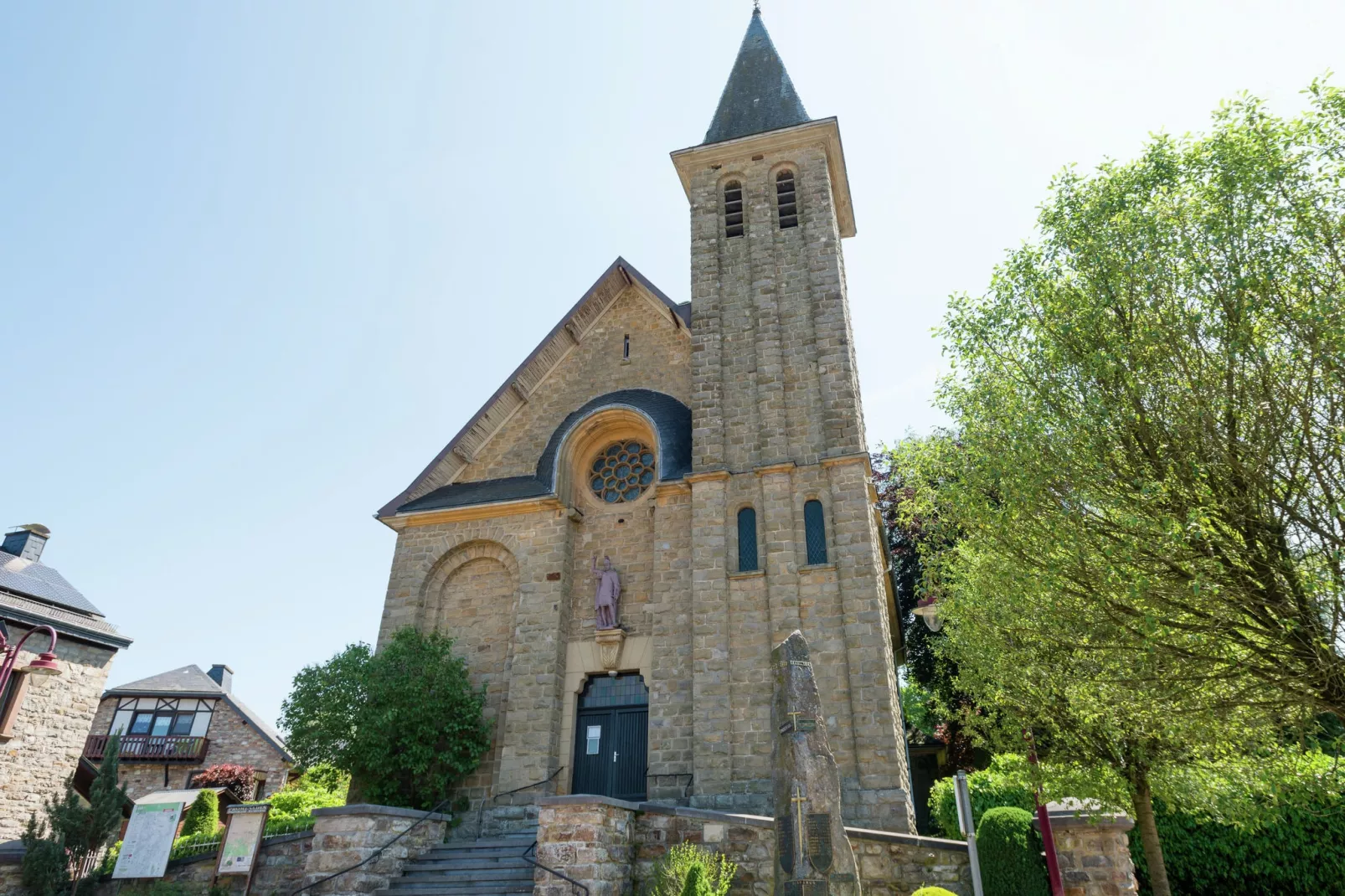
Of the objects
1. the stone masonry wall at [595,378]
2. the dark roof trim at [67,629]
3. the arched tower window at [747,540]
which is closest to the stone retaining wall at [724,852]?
the arched tower window at [747,540]

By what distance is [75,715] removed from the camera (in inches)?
718

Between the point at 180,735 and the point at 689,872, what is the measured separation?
29.9m

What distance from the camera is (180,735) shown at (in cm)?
3017

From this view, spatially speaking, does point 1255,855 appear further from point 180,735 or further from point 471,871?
point 180,735

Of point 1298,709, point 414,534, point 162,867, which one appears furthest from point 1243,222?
point 162,867

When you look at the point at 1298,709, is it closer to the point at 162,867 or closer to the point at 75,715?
the point at 162,867

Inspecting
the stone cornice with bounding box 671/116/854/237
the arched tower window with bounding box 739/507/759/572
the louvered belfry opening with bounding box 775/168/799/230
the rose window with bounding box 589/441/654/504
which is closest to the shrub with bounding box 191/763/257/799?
the rose window with bounding box 589/441/654/504

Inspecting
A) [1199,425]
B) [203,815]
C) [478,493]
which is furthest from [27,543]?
[1199,425]

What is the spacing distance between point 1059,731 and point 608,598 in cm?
751

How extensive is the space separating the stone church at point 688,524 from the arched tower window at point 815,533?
0.14ft

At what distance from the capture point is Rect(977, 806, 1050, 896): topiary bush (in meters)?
9.87

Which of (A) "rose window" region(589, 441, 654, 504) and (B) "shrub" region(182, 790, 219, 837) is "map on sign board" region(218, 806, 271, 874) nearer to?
(A) "rose window" region(589, 441, 654, 504)

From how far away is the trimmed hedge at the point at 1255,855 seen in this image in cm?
1086

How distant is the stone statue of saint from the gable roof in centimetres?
450
